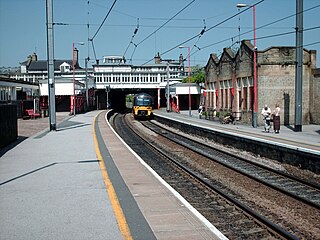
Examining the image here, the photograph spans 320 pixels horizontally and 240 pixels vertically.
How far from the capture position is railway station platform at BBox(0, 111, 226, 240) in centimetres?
682

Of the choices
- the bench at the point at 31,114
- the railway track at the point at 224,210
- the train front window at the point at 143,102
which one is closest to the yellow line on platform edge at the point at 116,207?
the railway track at the point at 224,210

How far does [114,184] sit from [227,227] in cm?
327

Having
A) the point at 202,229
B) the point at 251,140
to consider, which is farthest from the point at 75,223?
the point at 251,140

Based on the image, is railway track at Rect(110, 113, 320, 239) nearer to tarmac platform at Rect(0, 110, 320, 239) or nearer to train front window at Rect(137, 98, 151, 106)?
tarmac platform at Rect(0, 110, 320, 239)

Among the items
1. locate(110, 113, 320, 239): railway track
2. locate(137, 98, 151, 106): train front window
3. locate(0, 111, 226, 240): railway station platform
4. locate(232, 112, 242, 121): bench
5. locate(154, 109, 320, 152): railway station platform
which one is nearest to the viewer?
locate(0, 111, 226, 240): railway station platform

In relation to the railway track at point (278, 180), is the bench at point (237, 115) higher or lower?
higher

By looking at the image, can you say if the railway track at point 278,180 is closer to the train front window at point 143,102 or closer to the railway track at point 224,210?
the railway track at point 224,210

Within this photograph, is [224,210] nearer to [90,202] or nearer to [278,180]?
[90,202]

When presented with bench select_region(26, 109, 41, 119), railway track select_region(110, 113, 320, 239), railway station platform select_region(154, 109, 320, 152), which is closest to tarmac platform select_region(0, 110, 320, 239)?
railway track select_region(110, 113, 320, 239)

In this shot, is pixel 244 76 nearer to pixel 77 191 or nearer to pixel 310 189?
pixel 310 189

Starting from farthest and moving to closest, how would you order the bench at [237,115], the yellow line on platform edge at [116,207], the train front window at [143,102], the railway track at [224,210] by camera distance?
the train front window at [143,102] < the bench at [237,115] < the railway track at [224,210] < the yellow line on platform edge at [116,207]

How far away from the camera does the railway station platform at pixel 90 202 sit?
6.82 meters

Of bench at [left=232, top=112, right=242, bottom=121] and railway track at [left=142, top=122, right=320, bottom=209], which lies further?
bench at [left=232, top=112, right=242, bottom=121]

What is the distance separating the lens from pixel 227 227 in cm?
833
